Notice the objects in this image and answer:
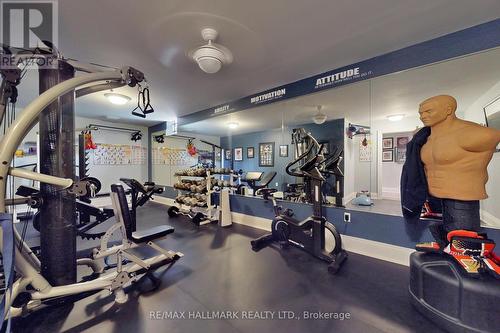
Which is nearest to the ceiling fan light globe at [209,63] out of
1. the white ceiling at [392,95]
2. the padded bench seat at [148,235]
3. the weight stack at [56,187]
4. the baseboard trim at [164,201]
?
the weight stack at [56,187]

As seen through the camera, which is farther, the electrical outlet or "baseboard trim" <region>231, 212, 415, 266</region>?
the electrical outlet

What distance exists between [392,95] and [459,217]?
1.79 metres

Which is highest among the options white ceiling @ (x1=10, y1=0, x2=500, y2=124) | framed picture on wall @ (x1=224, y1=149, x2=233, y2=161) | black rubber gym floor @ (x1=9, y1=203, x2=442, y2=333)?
white ceiling @ (x1=10, y1=0, x2=500, y2=124)

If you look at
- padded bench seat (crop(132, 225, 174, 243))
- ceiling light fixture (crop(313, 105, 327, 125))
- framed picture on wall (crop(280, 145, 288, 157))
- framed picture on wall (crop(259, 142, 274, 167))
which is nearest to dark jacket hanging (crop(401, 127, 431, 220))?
ceiling light fixture (crop(313, 105, 327, 125))

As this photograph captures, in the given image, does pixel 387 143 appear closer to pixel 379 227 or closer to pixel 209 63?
pixel 379 227

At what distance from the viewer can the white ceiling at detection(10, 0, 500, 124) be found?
158 cm

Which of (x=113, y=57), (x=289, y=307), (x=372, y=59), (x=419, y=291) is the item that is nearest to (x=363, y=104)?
(x=372, y=59)

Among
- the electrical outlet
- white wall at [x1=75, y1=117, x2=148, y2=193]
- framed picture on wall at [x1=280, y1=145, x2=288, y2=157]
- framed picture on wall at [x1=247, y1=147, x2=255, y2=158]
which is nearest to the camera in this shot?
the electrical outlet

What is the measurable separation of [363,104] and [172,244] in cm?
345

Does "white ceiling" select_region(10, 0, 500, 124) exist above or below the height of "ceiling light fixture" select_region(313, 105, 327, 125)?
above

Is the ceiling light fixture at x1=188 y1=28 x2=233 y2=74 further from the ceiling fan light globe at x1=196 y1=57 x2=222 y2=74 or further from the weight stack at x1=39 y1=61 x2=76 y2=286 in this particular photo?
the weight stack at x1=39 y1=61 x2=76 y2=286

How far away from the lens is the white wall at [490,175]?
5.91 ft

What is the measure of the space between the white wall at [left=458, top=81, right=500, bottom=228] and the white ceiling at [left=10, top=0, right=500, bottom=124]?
2.28ft

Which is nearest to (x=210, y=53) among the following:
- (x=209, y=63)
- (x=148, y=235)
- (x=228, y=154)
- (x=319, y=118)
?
(x=209, y=63)
